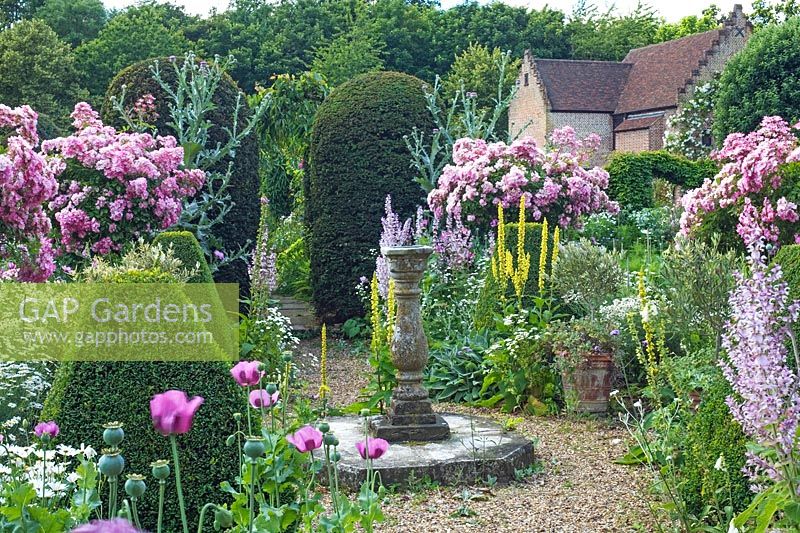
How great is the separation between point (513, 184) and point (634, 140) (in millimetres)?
23707

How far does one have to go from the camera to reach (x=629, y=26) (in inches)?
1665

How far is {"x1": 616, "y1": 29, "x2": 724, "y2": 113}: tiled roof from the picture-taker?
2994cm

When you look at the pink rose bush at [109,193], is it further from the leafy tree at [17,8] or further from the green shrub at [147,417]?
the leafy tree at [17,8]

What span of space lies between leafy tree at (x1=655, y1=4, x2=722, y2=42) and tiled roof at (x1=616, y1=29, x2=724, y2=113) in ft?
28.0

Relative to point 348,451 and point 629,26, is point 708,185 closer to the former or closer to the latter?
point 348,451

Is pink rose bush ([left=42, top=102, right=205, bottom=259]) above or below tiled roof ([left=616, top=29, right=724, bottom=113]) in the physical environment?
below

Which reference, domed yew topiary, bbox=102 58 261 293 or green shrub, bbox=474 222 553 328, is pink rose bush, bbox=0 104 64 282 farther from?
green shrub, bbox=474 222 553 328

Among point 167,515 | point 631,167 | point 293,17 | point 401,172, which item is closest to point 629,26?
point 293,17

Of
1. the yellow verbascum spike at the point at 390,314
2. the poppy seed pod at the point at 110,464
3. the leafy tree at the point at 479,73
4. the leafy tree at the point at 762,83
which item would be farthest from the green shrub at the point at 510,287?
the leafy tree at the point at 479,73

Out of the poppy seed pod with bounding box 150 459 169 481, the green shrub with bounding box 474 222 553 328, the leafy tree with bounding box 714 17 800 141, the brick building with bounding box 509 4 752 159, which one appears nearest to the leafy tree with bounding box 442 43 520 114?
the brick building with bounding box 509 4 752 159

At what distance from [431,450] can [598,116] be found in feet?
96.9

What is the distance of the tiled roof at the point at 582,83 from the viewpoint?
32750mm

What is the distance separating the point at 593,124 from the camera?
Answer: 1312 inches

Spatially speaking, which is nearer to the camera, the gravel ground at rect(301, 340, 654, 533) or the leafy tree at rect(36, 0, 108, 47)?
the gravel ground at rect(301, 340, 654, 533)
